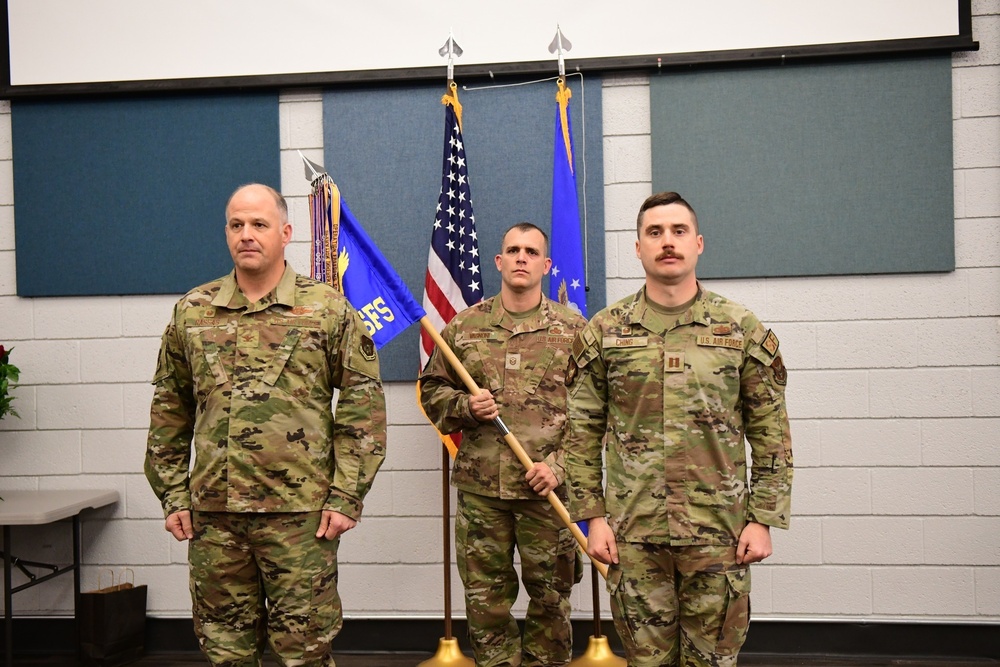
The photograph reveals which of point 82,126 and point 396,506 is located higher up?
point 82,126

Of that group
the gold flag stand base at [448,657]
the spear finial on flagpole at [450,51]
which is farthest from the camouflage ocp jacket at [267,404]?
the spear finial on flagpole at [450,51]

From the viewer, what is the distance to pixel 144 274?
11.6ft

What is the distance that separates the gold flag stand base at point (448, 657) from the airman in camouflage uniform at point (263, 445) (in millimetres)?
951

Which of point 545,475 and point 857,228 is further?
point 857,228

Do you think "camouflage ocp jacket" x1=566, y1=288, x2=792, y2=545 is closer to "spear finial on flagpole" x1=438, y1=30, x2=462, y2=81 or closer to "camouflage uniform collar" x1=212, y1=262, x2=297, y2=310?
"camouflage uniform collar" x1=212, y1=262, x2=297, y2=310

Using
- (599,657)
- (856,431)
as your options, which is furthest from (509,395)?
(856,431)

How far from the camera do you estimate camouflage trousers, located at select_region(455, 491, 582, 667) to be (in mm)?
2754

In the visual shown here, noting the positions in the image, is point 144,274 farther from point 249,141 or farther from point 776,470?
point 776,470

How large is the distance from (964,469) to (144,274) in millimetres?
3483

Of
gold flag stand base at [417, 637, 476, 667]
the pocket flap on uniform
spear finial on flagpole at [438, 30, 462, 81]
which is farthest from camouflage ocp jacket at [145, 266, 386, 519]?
spear finial on flagpole at [438, 30, 462, 81]

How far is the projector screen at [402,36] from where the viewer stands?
330cm

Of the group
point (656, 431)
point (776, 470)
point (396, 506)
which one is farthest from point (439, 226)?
point (776, 470)

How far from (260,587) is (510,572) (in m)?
0.89

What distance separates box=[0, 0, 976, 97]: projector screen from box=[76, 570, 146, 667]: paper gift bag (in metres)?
2.12
